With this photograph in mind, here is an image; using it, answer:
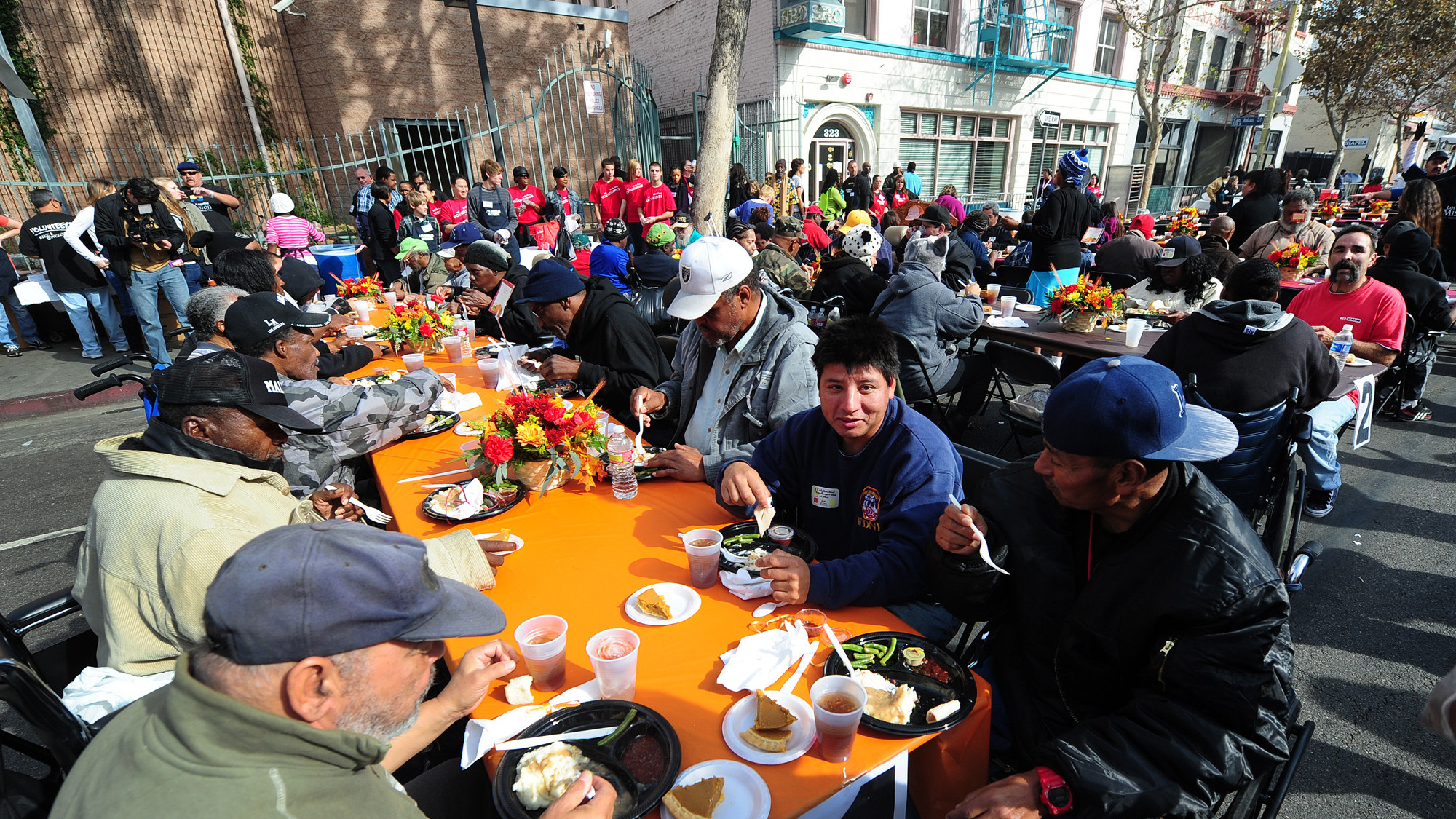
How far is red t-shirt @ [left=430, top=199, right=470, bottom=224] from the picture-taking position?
392 inches

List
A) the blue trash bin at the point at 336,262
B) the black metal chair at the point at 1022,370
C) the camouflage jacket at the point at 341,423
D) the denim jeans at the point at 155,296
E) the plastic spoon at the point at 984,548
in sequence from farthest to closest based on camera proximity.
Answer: the blue trash bin at the point at 336,262, the denim jeans at the point at 155,296, the black metal chair at the point at 1022,370, the camouflage jacket at the point at 341,423, the plastic spoon at the point at 984,548

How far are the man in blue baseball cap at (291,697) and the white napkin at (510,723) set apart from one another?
20cm

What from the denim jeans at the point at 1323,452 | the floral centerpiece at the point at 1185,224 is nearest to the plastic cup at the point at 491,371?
the denim jeans at the point at 1323,452

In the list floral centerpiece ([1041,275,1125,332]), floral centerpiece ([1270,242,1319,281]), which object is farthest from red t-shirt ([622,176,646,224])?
floral centerpiece ([1270,242,1319,281])

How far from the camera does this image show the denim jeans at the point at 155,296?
739cm

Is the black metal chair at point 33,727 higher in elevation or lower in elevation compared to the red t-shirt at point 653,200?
lower

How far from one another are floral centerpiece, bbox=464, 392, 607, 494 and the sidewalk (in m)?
5.90

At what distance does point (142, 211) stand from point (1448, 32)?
102ft

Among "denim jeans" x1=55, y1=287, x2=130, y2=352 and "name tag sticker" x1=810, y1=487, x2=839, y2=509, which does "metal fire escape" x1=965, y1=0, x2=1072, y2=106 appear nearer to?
"name tag sticker" x1=810, y1=487, x2=839, y2=509

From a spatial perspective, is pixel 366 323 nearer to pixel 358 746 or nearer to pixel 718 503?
pixel 718 503

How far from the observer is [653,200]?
1125 cm

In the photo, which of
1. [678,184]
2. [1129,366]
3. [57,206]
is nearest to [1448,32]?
[678,184]

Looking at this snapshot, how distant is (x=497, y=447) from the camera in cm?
258

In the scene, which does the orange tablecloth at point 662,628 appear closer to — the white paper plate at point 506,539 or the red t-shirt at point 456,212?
the white paper plate at point 506,539
